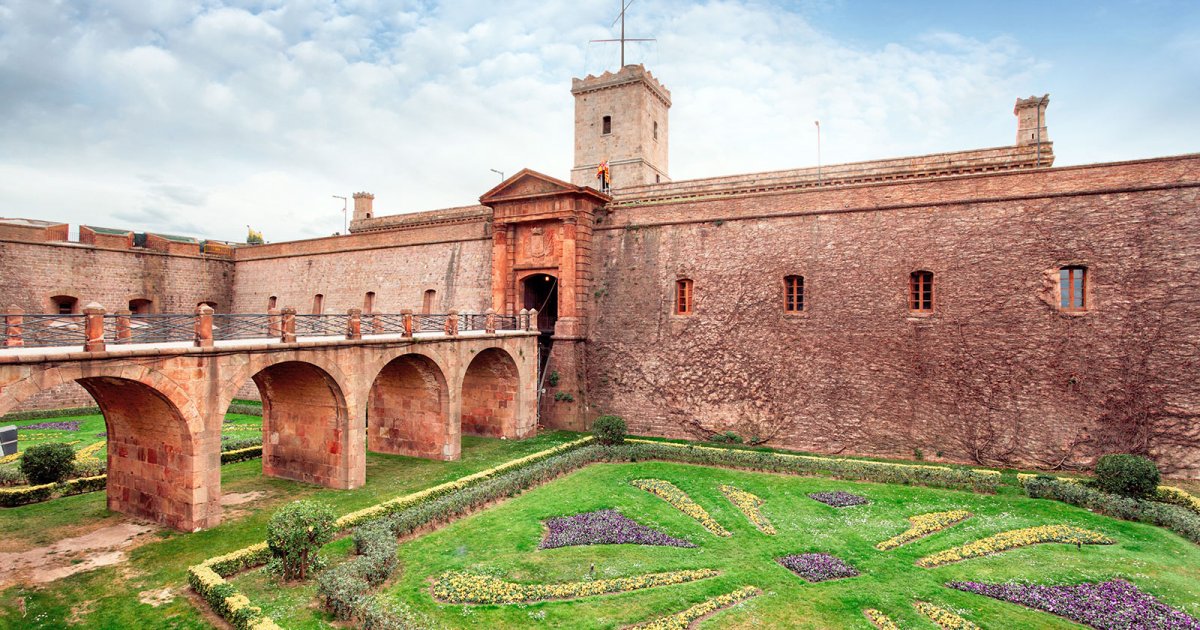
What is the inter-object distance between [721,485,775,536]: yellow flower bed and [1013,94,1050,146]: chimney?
1573 centimetres

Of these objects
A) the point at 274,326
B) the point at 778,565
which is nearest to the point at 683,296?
the point at 778,565

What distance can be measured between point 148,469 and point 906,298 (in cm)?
2030

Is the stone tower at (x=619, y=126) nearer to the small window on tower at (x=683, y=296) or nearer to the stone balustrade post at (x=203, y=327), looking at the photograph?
the small window on tower at (x=683, y=296)

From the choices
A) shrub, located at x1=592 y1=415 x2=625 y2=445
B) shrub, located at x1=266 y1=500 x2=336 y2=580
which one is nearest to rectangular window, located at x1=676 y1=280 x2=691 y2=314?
shrub, located at x1=592 y1=415 x2=625 y2=445

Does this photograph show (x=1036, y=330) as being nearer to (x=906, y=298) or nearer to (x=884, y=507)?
(x=906, y=298)

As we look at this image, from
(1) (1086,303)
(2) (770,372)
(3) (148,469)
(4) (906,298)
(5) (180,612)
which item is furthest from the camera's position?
(2) (770,372)

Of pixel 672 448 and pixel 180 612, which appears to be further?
pixel 672 448

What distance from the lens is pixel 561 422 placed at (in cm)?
2359

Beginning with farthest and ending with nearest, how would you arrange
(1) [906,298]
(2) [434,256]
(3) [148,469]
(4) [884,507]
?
(2) [434,256] < (1) [906,298] < (4) [884,507] < (3) [148,469]

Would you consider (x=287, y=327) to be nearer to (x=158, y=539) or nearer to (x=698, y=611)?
(x=158, y=539)

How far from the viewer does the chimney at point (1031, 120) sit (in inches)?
829

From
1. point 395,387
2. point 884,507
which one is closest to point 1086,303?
point 884,507

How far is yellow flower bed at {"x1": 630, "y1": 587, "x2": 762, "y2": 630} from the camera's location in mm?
9180

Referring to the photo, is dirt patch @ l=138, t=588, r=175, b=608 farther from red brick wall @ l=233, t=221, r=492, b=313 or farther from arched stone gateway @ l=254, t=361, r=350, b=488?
red brick wall @ l=233, t=221, r=492, b=313
